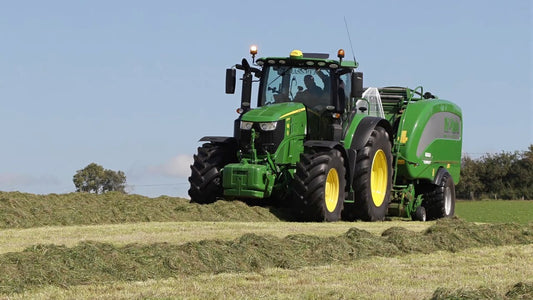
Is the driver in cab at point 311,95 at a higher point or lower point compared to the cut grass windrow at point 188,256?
higher

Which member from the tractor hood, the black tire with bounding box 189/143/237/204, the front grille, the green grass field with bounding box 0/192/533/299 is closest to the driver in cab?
the tractor hood

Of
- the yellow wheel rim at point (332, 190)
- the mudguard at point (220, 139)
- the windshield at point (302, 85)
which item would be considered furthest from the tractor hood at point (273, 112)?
the yellow wheel rim at point (332, 190)

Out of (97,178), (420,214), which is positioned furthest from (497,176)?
(420,214)

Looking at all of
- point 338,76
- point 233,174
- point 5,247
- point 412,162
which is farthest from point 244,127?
point 5,247

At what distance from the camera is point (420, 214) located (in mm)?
21359

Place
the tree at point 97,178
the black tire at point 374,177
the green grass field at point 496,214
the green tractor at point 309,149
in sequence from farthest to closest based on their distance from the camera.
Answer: the tree at point 97,178, the green grass field at point 496,214, the black tire at point 374,177, the green tractor at point 309,149

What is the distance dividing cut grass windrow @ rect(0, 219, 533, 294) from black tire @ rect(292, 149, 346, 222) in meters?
3.10

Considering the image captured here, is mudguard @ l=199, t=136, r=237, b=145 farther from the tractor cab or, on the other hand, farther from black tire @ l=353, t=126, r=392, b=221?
black tire @ l=353, t=126, r=392, b=221

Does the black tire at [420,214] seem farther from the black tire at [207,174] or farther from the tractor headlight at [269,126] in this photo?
the tractor headlight at [269,126]

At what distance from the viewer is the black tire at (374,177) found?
18688 mm

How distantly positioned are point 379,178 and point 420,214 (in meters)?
2.00

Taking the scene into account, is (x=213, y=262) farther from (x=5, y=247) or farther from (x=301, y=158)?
(x=301, y=158)

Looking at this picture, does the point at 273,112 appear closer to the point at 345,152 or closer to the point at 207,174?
the point at 345,152

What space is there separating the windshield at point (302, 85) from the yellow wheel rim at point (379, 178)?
1834mm
